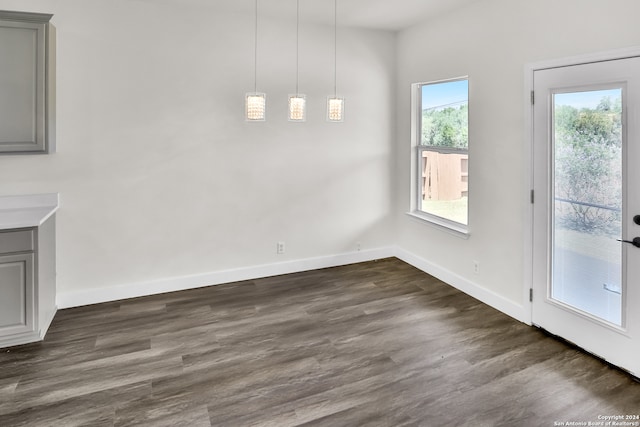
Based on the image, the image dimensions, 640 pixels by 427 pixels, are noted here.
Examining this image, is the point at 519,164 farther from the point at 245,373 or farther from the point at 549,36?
the point at 245,373

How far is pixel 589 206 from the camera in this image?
2.77 m

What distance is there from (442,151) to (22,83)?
3841mm

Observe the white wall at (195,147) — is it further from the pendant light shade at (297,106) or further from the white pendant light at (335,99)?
the pendant light shade at (297,106)

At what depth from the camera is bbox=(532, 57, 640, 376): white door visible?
2502 mm

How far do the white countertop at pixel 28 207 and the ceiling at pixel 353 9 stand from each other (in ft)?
6.63

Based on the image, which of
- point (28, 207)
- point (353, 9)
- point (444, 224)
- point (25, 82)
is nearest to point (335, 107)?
point (353, 9)

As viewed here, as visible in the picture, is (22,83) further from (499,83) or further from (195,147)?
(499,83)

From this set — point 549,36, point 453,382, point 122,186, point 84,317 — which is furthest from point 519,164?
point 84,317

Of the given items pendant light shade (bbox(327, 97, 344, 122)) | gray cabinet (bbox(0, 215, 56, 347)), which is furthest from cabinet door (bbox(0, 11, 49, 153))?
pendant light shade (bbox(327, 97, 344, 122))

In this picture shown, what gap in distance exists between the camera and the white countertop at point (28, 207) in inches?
119

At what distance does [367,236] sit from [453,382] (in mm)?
2592

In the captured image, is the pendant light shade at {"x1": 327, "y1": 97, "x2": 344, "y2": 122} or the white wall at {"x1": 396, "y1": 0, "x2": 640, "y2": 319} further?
the pendant light shade at {"x1": 327, "y1": 97, "x2": 344, "y2": 122}

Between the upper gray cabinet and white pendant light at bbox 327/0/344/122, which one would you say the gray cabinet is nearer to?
the upper gray cabinet

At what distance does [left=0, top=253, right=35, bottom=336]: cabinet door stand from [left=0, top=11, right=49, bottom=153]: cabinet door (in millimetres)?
843
